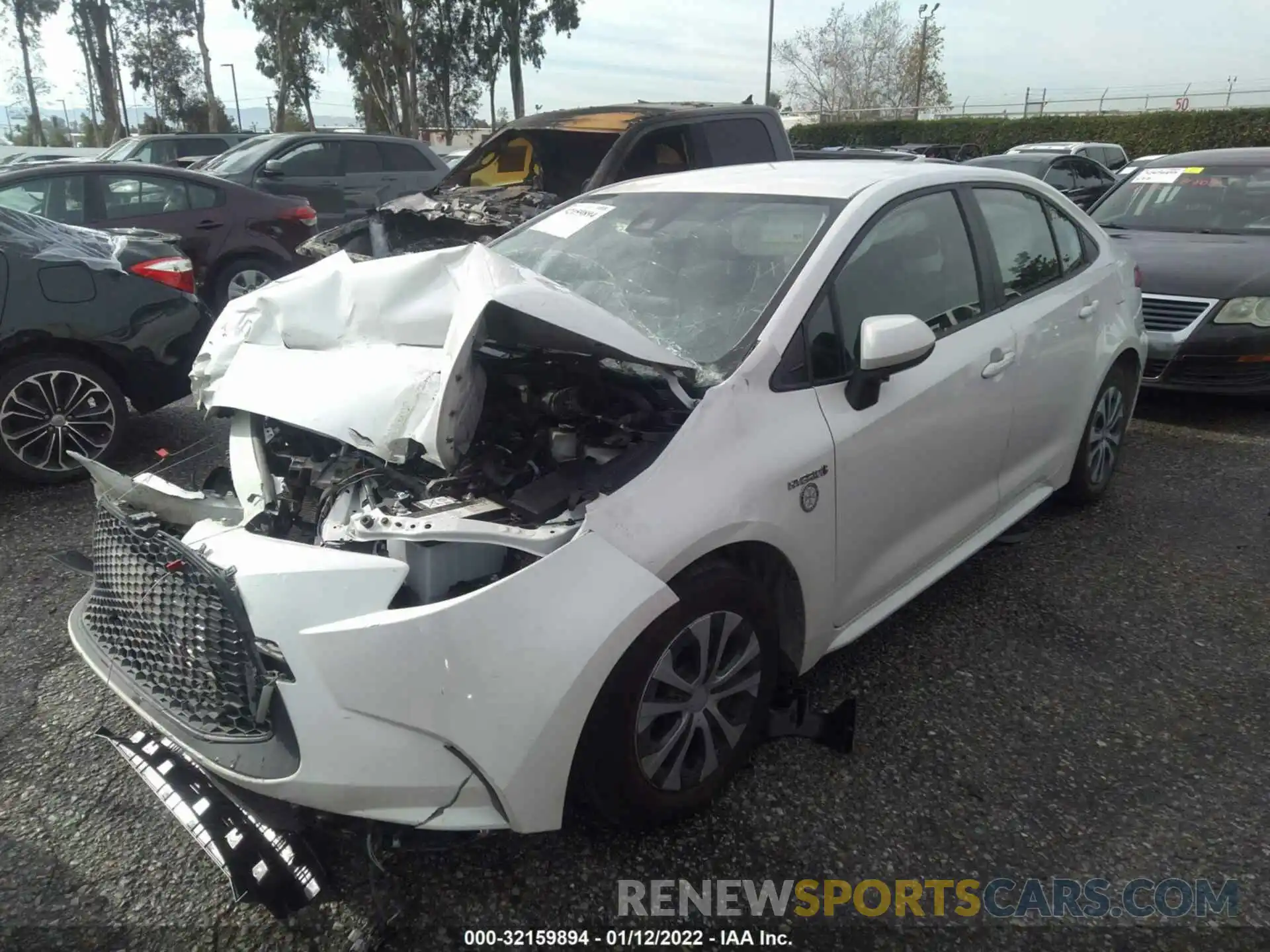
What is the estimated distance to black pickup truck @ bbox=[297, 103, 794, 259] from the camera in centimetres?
644

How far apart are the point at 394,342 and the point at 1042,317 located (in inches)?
98.8

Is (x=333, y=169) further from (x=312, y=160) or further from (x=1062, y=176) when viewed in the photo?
(x=1062, y=176)

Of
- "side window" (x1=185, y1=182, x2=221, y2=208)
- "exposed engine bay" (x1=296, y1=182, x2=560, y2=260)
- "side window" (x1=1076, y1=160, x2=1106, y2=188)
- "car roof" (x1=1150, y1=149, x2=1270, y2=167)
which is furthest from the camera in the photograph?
"side window" (x1=1076, y1=160, x2=1106, y2=188)

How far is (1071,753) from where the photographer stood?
109 inches

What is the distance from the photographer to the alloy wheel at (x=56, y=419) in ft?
15.2

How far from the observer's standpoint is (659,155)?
6688 millimetres

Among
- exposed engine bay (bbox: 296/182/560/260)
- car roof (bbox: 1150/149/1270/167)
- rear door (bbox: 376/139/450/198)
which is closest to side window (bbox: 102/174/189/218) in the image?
exposed engine bay (bbox: 296/182/560/260)

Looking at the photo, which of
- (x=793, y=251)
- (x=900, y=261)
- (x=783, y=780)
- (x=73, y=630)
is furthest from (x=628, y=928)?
(x=900, y=261)

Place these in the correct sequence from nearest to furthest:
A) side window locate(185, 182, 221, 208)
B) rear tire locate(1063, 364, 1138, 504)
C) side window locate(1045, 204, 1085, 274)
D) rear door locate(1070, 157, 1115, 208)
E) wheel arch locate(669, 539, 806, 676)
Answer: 1. wheel arch locate(669, 539, 806, 676)
2. side window locate(1045, 204, 1085, 274)
3. rear tire locate(1063, 364, 1138, 504)
4. side window locate(185, 182, 221, 208)
5. rear door locate(1070, 157, 1115, 208)

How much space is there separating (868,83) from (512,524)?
56684 millimetres

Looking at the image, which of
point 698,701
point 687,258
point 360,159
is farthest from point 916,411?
point 360,159

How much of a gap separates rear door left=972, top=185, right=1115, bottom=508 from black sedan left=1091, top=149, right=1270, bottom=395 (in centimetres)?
166

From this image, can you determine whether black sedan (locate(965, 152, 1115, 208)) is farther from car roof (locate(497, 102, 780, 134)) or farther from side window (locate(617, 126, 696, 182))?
side window (locate(617, 126, 696, 182))

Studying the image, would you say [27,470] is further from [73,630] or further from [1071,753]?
[1071,753]
